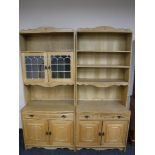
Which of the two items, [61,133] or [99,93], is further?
[99,93]

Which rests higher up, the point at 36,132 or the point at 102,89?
the point at 102,89

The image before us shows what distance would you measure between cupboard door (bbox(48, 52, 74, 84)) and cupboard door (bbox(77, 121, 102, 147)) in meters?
0.69

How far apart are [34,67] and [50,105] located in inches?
25.3

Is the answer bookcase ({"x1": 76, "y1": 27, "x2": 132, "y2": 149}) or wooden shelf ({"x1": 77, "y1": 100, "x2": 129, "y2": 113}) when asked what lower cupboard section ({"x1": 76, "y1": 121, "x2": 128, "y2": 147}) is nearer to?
bookcase ({"x1": 76, "y1": 27, "x2": 132, "y2": 149})

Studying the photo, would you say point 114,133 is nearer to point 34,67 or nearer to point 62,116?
point 62,116

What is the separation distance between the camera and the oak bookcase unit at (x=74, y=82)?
220cm

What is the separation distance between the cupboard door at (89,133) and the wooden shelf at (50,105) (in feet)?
1.00

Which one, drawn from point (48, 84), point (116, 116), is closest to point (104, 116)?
point (116, 116)

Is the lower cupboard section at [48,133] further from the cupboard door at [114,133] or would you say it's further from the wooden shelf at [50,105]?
the cupboard door at [114,133]

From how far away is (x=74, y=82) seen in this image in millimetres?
2250

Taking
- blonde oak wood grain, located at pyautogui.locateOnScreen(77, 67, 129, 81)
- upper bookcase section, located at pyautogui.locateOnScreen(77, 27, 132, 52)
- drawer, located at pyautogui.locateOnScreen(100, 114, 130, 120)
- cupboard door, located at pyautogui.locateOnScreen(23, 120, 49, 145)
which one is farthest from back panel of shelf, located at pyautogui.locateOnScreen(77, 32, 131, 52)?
cupboard door, located at pyautogui.locateOnScreen(23, 120, 49, 145)
